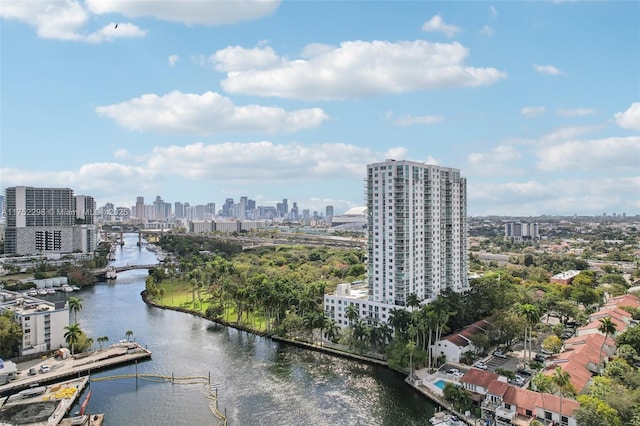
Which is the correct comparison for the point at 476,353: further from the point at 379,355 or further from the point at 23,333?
the point at 23,333

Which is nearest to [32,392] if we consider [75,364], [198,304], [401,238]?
[75,364]

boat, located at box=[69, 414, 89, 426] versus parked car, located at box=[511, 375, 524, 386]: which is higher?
parked car, located at box=[511, 375, 524, 386]

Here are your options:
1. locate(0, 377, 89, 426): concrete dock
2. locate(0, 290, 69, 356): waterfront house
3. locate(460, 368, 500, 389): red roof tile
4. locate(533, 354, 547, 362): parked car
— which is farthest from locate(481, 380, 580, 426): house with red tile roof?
locate(0, 290, 69, 356): waterfront house

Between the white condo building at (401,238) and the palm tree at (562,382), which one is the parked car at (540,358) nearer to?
the palm tree at (562,382)

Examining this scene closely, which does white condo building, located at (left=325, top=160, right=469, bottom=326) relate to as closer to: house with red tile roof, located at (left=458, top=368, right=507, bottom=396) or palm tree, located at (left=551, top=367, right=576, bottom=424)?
house with red tile roof, located at (left=458, top=368, right=507, bottom=396)

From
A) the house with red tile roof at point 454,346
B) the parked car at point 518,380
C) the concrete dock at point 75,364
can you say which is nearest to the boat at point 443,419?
the parked car at point 518,380

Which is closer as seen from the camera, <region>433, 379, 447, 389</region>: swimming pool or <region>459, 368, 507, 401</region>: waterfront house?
<region>459, 368, 507, 401</region>: waterfront house

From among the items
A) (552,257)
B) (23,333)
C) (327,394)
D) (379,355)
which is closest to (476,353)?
(379,355)

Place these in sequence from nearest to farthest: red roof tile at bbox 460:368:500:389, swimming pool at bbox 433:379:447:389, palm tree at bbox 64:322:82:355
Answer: red roof tile at bbox 460:368:500:389
swimming pool at bbox 433:379:447:389
palm tree at bbox 64:322:82:355
